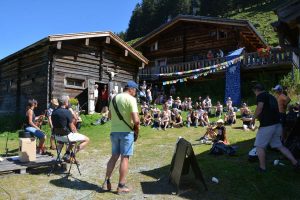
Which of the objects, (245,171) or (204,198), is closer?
(204,198)

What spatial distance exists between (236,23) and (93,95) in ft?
37.9

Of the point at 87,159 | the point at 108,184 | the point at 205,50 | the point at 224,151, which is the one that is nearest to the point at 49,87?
the point at 87,159

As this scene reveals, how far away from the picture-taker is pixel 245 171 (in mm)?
7273

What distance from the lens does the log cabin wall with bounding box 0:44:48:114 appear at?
17734 mm

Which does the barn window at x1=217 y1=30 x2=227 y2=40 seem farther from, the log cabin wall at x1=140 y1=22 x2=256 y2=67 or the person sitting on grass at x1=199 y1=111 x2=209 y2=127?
the person sitting on grass at x1=199 y1=111 x2=209 y2=127

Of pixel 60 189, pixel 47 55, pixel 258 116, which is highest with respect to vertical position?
pixel 47 55

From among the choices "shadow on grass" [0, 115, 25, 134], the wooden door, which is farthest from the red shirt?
"shadow on grass" [0, 115, 25, 134]

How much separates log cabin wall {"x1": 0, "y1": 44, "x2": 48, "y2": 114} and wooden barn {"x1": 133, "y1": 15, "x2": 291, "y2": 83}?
10244 mm

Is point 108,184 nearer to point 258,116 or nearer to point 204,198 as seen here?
point 204,198

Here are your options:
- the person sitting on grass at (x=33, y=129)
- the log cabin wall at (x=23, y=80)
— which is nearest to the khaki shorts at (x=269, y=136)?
the person sitting on grass at (x=33, y=129)

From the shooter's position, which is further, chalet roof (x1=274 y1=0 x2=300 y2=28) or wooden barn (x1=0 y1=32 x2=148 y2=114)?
wooden barn (x1=0 y1=32 x2=148 y2=114)

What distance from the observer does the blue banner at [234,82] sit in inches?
813

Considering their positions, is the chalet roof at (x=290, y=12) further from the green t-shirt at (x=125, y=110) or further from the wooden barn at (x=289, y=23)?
the green t-shirt at (x=125, y=110)

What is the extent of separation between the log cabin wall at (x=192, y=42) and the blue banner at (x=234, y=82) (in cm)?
403
